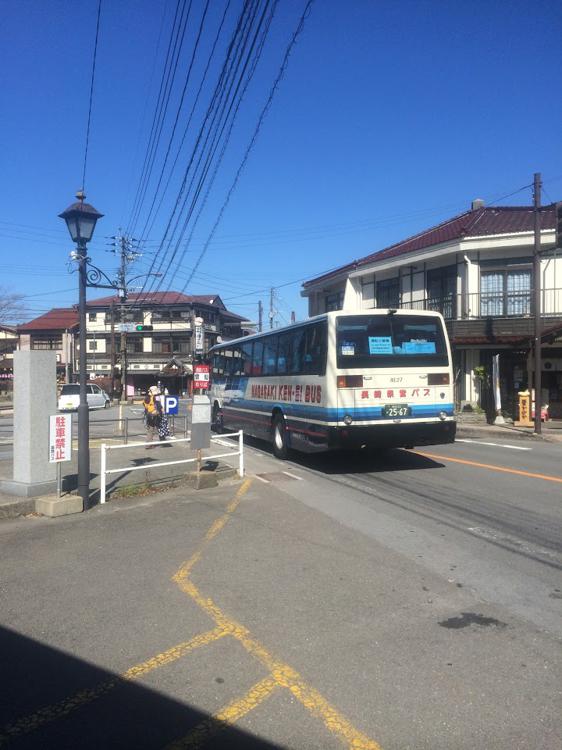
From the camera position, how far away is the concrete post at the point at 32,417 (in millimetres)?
8672

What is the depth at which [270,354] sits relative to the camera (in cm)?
1476

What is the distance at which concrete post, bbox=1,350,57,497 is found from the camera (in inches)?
341

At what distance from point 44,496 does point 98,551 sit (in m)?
2.46

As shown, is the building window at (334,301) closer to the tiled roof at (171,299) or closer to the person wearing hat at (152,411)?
the person wearing hat at (152,411)

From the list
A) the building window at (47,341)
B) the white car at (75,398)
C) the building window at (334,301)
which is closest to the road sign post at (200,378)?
the white car at (75,398)

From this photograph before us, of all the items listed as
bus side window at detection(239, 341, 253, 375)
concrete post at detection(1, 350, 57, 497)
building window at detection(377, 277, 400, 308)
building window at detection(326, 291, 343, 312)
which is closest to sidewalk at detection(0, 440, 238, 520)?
concrete post at detection(1, 350, 57, 497)

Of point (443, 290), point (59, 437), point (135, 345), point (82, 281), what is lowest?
point (59, 437)

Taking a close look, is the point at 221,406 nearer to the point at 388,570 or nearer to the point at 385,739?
the point at 388,570

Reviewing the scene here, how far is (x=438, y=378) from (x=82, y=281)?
6730 millimetres

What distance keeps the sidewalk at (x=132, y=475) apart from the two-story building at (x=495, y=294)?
43.6 ft

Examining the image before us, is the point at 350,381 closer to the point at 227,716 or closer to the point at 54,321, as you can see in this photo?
the point at 227,716

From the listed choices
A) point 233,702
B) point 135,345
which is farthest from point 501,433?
point 135,345

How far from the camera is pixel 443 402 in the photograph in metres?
11.5

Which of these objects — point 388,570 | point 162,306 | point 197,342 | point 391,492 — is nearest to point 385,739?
point 388,570
